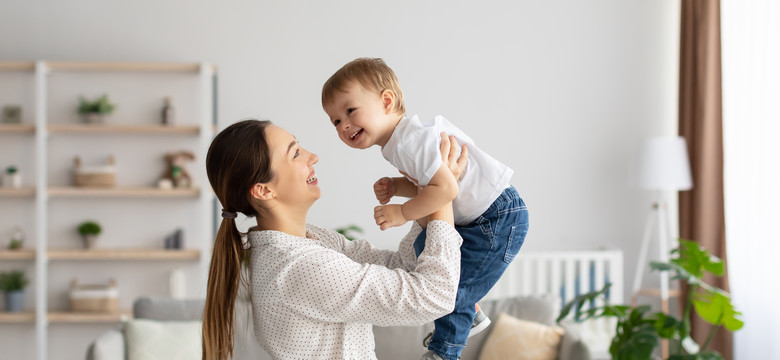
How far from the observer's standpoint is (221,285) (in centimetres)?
141

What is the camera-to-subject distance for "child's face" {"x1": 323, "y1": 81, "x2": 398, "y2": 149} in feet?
4.48

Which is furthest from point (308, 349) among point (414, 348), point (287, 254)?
point (414, 348)

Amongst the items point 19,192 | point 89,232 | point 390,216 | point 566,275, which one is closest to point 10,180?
point 19,192

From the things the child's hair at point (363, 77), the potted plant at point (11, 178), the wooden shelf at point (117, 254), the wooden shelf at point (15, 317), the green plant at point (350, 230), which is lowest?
the wooden shelf at point (15, 317)

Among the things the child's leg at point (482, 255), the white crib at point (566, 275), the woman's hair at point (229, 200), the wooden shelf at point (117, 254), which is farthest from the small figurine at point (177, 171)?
the child's leg at point (482, 255)

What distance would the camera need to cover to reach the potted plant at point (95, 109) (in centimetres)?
427

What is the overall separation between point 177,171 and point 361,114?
3.19m

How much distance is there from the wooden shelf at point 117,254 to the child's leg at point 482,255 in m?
3.14

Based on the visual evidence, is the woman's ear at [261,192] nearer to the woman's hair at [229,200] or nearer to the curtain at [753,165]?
the woman's hair at [229,200]

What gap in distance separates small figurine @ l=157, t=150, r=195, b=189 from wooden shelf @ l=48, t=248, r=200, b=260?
393mm

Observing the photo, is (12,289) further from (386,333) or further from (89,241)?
(386,333)

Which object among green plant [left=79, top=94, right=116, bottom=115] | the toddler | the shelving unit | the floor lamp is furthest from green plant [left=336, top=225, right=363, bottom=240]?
the toddler

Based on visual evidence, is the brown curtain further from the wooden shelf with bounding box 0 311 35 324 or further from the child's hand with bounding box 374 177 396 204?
the wooden shelf with bounding box 0 311 35 324

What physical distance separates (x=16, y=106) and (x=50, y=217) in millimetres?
695
